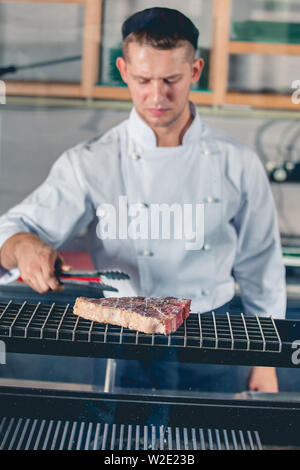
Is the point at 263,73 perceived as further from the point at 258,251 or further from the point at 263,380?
the point at 263,380

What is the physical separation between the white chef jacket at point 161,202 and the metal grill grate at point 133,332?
240 millimetres

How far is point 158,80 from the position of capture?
3.36ft

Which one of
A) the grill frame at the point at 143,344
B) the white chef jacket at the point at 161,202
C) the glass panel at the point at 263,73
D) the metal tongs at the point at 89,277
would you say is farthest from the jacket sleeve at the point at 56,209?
the glass panel at the point at 263,73

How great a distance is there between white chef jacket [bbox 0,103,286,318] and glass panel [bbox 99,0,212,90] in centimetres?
11

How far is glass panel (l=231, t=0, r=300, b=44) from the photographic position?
45.9 inches

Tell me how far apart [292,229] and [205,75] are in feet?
1.72

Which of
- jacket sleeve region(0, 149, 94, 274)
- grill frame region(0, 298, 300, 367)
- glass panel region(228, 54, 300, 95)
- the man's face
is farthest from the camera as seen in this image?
glass panel region(228, 54, 300, 95)

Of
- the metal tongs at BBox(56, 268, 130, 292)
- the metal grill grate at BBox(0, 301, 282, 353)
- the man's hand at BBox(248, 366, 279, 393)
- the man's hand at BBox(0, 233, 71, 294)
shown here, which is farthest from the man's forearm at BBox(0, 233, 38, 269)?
the man's hand at BBox(248, 366, 279, 393)

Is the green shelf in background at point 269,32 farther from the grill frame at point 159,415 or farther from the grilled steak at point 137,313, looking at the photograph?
the grill frame at point 159,415

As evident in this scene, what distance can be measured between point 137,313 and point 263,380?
523 mm

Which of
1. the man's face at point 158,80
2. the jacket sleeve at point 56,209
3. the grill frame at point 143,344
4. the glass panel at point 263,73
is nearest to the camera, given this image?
the grill frame at point 143,344

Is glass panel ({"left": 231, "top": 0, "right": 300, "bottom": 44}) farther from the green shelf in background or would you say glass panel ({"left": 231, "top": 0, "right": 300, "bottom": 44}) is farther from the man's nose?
the man's nose

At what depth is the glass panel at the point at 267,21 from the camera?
1166mm

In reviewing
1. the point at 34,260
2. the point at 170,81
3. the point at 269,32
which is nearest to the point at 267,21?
the point at 269,32
